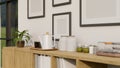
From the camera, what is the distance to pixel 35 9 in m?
3.03

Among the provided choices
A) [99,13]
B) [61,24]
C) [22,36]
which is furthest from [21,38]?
[99,13]

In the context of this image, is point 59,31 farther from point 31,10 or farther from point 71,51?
point 31,10

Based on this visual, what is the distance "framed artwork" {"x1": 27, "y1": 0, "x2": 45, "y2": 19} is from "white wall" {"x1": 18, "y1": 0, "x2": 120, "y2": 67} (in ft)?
0.23

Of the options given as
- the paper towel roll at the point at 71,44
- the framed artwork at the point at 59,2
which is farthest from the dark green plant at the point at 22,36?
the paper towel roll at the point at 71,44

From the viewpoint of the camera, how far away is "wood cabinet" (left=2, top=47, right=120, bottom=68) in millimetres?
1644

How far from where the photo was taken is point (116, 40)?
1.95 meters

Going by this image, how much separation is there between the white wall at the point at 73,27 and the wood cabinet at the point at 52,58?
283 millimetres

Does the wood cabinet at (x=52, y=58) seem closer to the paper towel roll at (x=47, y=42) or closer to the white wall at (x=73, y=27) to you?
the paper towel roll at (x=47, y=42)

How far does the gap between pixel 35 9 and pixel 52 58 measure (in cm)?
115

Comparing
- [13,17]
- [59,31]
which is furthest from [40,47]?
[13,17]

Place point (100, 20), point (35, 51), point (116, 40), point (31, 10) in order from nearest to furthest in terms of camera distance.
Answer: point (116, 40), point (100, 20), point (35, 51), point (31, 10)

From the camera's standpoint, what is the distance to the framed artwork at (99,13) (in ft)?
6.42

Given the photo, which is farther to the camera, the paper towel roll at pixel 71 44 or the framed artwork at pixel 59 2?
the framed artwork at pixel 59 2

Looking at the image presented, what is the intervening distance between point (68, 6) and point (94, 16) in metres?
0.44
